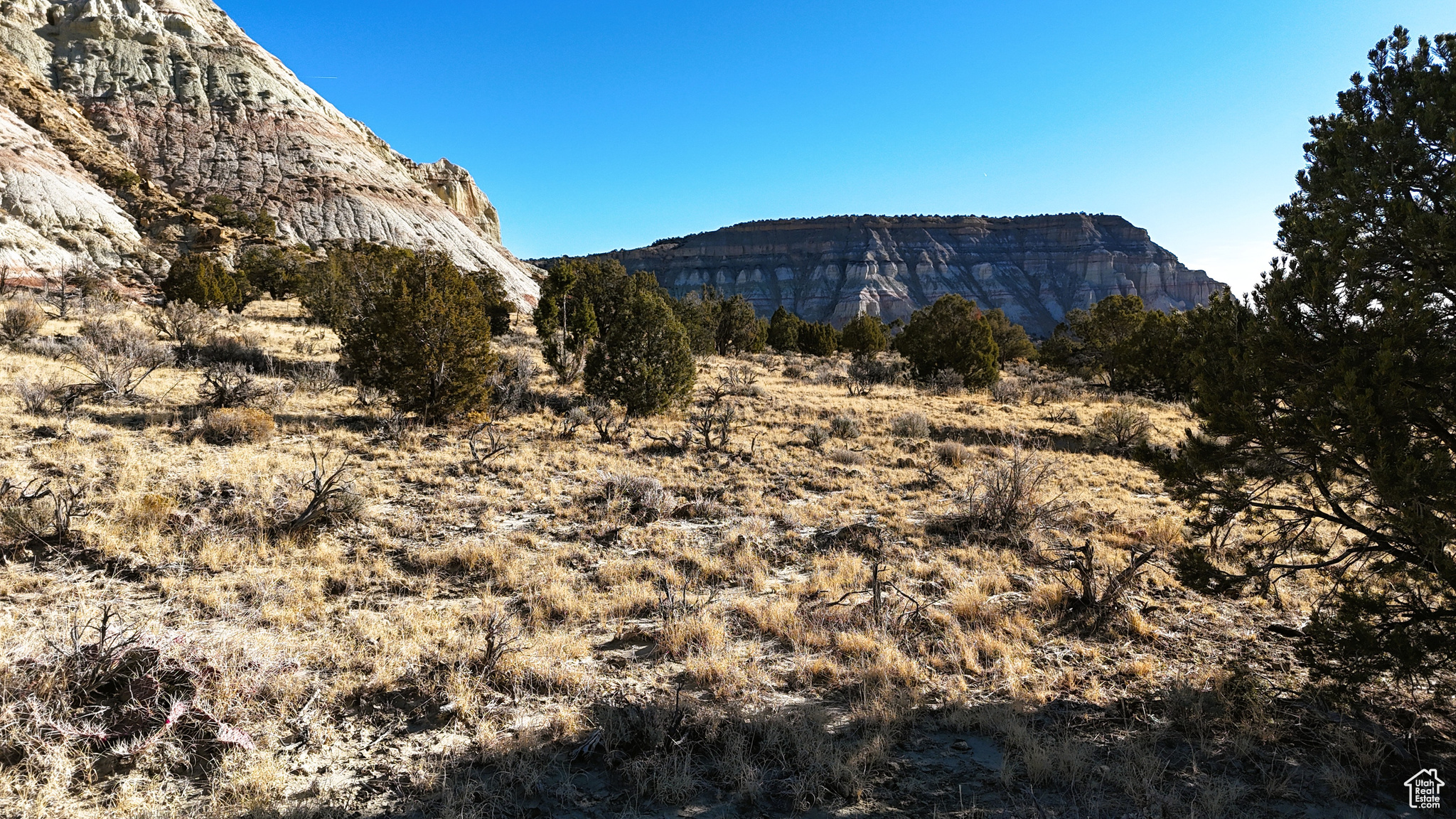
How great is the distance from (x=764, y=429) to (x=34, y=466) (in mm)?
12142

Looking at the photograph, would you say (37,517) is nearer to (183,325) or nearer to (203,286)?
(183,325)

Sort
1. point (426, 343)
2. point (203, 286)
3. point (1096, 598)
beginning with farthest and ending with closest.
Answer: point (203, 286) < point (426, 343) < point (1096, 598)

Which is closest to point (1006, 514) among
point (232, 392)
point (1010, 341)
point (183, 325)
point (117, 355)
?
point (232, 392)

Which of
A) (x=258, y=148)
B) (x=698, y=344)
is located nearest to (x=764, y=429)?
(x=698, y=344)

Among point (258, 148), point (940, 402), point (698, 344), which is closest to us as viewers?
point (940, 402)

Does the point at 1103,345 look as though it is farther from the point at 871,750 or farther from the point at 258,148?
the point at 258,148

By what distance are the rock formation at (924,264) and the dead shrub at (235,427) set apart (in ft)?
378

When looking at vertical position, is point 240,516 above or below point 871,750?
above

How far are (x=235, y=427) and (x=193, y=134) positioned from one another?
72.9 meters

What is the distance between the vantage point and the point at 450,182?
269ft

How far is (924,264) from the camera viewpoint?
5266 inches

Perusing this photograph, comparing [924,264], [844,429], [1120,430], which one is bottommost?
[844,429]


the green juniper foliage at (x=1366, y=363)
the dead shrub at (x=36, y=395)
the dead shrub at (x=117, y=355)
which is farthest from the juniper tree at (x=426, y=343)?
the green juniper foliage at (x=1366, y=363)

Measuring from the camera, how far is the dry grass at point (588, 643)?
3516 millimetres
